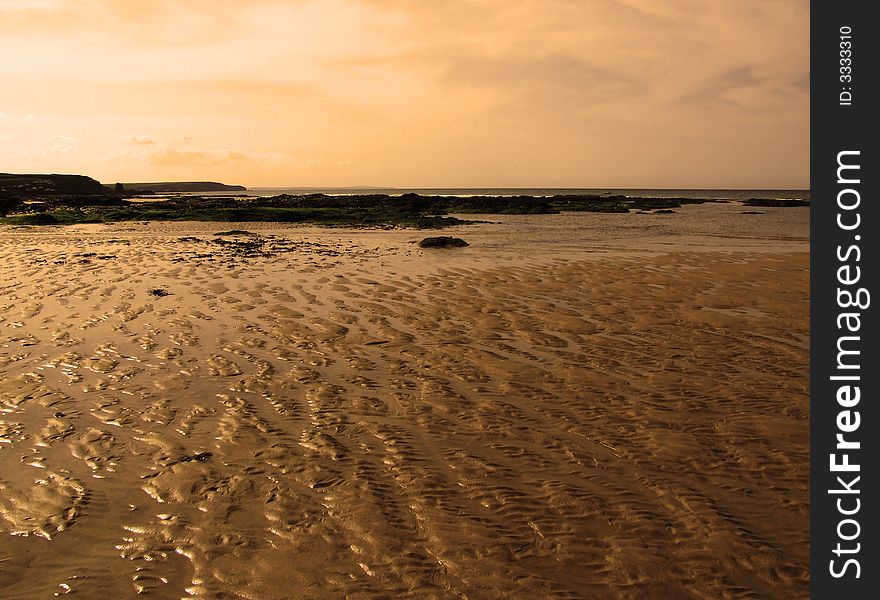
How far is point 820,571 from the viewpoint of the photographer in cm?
390

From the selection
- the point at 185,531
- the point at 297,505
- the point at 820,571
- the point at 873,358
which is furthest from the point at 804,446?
the point at 185,531

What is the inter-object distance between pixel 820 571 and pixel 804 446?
2347mm

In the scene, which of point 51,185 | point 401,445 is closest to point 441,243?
point 401,445

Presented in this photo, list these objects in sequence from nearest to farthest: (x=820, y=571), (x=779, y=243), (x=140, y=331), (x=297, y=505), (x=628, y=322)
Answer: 1. (x=820, y=571)
2. (x=297, y=505)
3. (x=140, y=331)
4. (x=628, y=322)
5. (x=779, y=243)

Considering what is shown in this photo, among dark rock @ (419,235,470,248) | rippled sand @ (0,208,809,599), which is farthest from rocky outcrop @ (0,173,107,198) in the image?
rippled sand @ (0,208,809,599)

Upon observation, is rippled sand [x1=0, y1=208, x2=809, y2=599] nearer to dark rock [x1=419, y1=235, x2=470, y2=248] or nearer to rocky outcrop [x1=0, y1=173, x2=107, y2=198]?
dark rock [x1=419, y1=235, x2=470, y2=248]

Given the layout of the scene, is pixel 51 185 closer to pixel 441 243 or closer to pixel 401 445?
pixel 441 243

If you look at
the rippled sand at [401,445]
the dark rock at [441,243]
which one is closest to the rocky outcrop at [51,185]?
the dark rock at [441,243]

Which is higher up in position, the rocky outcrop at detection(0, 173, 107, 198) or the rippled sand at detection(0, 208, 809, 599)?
the rocky outcrop at detection(0, 173, 107, 198)

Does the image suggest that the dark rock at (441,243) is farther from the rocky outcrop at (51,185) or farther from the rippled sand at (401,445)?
the rocky outcrop at (51,185)

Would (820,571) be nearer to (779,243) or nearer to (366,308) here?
(366,308)

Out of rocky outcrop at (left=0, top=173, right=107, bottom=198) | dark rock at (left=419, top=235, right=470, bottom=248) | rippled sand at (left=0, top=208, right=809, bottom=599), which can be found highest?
rocky outcrop at (left=0, top=173, right=107, bottom=198)

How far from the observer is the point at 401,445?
19.2 ft

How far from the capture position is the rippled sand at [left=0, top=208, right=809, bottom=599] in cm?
402
